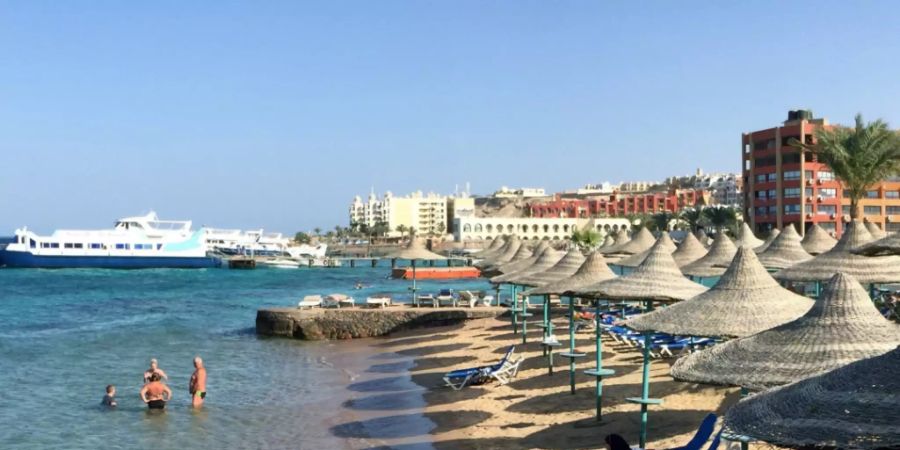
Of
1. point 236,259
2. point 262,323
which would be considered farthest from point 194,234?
point 262,323

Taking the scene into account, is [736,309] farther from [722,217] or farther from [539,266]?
[722,217]

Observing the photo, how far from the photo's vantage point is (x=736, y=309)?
11266 mm

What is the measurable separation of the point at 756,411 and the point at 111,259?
8647 centimetres

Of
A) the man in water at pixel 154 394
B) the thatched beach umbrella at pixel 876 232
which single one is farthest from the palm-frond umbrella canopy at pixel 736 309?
the thatched beach umbrella at pixel 876 232

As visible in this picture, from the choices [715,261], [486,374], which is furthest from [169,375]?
[715,261]

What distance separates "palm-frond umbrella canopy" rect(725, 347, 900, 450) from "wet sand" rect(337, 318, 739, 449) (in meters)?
5.55

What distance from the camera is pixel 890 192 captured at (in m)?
72.6

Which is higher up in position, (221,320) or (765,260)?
(765,260)

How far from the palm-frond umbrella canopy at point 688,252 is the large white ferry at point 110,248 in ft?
218

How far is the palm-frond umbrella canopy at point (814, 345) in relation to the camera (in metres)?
8.15

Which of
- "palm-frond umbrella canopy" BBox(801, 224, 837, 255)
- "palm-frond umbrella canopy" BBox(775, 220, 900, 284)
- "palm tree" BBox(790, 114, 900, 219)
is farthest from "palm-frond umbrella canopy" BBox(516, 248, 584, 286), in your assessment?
"palm tree" BBox(790, 114, 900, 219)

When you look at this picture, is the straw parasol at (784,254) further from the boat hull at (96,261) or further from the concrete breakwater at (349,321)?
the boat hull at (96,261)

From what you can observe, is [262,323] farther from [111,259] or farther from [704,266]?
[111,259]

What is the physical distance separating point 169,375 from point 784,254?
16.6 m
